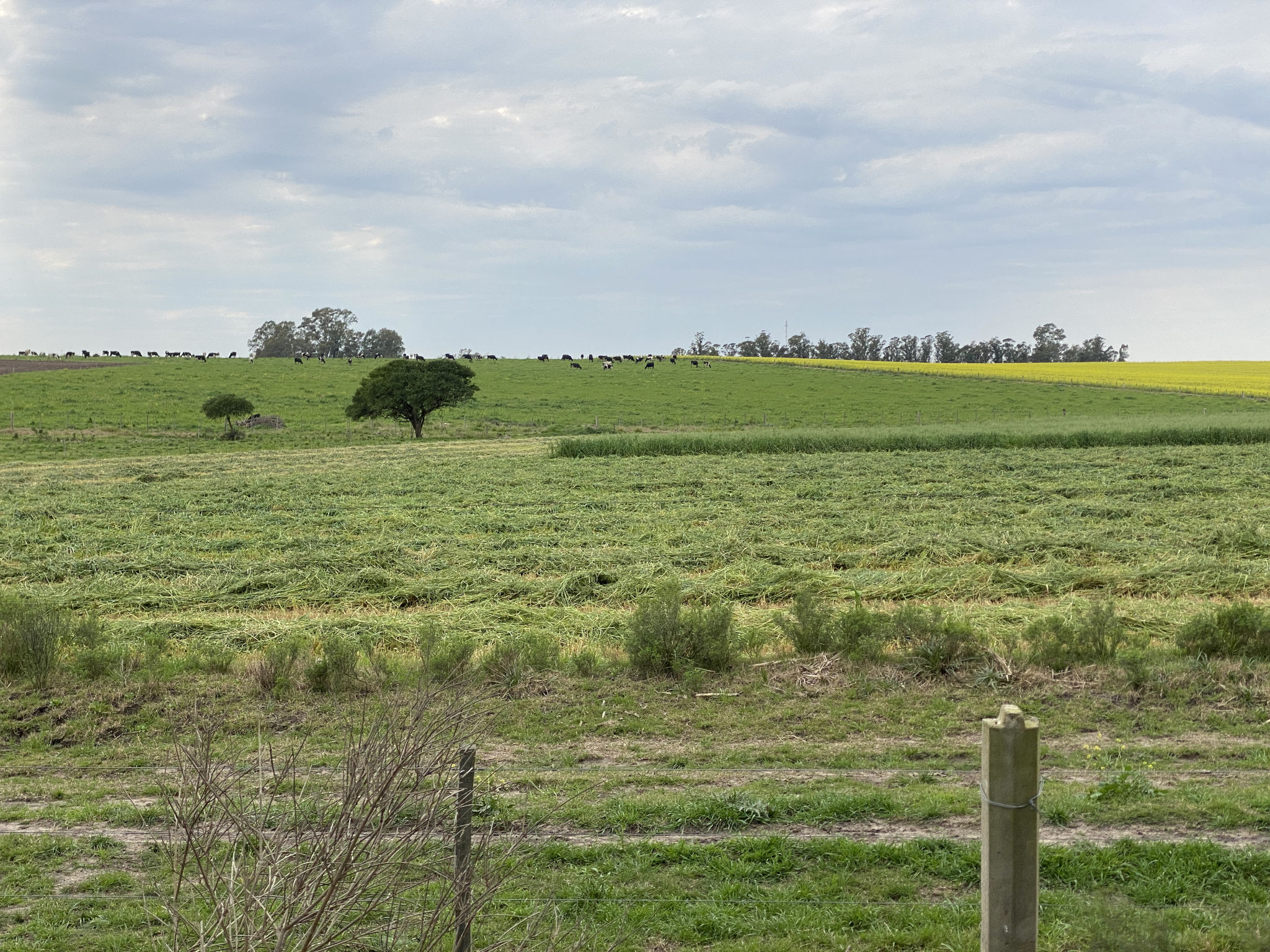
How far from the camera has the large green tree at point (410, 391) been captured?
5406 cm

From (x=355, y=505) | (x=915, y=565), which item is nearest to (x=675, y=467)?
(x=355, y=505)

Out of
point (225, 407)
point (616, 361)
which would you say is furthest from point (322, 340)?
point (225, 407)

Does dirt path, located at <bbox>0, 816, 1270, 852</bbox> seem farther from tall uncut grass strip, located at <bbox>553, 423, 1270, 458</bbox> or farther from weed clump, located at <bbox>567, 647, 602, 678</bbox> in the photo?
tall uncut grass strip, located at <bbox>553, 423, 1270, 458</bbox>

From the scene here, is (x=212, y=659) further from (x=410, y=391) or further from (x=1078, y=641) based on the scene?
(x=410, y=391)

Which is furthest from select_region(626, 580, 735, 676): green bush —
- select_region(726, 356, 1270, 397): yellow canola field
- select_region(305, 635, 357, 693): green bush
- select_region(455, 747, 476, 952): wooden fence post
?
select_region(726, 356, 1270, 397): yellow canola field

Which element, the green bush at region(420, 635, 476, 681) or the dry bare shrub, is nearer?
the dry bare shrub

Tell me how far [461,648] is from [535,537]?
9.58m

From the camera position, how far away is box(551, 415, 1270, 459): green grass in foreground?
4541 cm

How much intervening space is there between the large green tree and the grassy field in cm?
2309

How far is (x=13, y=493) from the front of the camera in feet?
97.6

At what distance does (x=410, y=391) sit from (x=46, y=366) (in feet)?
244

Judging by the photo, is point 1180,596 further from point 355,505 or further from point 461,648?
point 355,505

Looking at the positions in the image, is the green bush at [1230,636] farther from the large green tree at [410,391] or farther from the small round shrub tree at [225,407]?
the small round shrub tree at [225,407]

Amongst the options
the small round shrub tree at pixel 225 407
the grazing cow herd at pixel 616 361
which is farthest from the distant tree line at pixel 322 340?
the small round shrub tree at pixel 225 407
